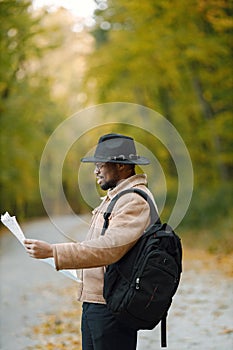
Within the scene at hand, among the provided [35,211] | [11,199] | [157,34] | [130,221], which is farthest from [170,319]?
[35,211]

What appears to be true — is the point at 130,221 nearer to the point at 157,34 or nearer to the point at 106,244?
the point at 106,244

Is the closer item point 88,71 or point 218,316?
point 218,316

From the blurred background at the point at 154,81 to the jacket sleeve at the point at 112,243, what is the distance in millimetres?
11776

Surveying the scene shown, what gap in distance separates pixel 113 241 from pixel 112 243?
0.01m

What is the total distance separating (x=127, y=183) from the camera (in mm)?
3650

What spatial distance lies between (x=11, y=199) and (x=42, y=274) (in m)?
18.9

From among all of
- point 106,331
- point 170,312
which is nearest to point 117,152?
point 106,331

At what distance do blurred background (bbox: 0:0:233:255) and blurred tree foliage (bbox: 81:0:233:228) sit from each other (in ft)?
0.11

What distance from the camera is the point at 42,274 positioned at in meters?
16.4

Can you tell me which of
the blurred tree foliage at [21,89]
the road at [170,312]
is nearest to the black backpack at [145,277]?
the road at [170,312]

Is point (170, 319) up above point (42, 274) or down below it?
above

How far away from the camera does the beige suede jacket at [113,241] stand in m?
3.41

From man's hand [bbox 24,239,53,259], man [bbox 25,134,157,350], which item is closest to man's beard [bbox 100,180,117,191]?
man [bbox 25,134,157,350]

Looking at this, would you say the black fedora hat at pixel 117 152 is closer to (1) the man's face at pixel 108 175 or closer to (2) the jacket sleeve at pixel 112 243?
(1) the man's face at pixel 108 175
